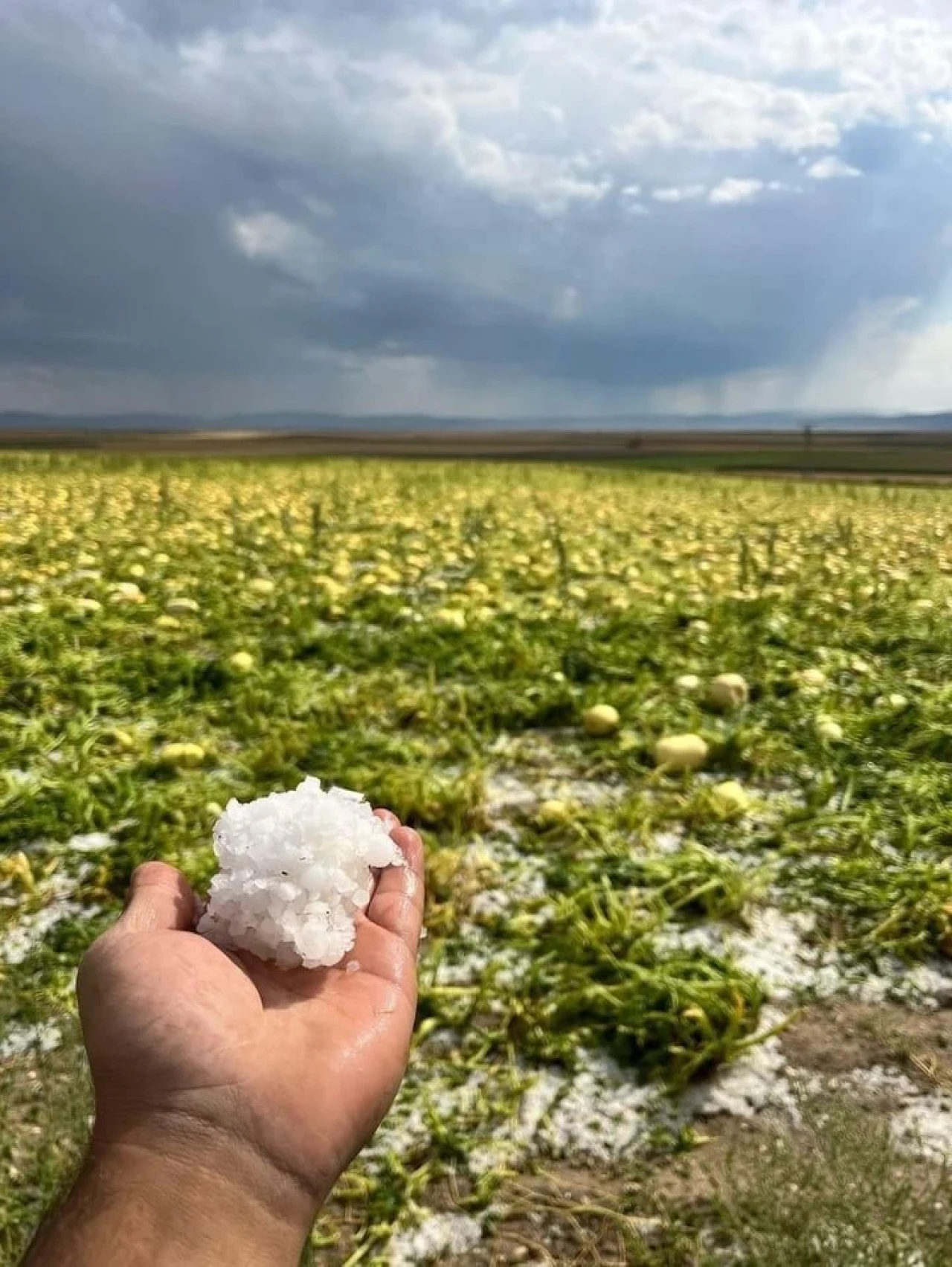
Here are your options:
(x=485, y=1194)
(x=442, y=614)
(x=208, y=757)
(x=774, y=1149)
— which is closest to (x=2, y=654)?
(x=208, y=757)

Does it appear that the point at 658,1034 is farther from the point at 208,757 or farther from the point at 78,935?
the point at 208,757

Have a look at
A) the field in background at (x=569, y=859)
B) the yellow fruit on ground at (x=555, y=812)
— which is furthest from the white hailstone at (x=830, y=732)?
the yellow fruit on ground at (x=555, y=812)

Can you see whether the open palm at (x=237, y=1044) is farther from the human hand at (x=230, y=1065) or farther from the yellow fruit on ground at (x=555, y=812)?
the yellow fruit on ground at (x=555, y=812)

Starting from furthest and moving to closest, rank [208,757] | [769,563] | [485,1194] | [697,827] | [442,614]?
1. [769,563]
2. [442,614]
3. [208,757]
4. [697,827]
5. [485,1194]

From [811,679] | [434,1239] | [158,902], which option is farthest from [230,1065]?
[811,679]

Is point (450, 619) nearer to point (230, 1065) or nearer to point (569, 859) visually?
point (569, 859)

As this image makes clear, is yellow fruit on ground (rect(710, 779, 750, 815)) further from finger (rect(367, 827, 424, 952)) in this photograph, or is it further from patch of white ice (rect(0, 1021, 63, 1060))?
patch of white ice (rect(0, 1021, 63, 1060))

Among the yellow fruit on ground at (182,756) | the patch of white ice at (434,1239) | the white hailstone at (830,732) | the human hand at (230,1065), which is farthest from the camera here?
the white hailstone at (830,732)
